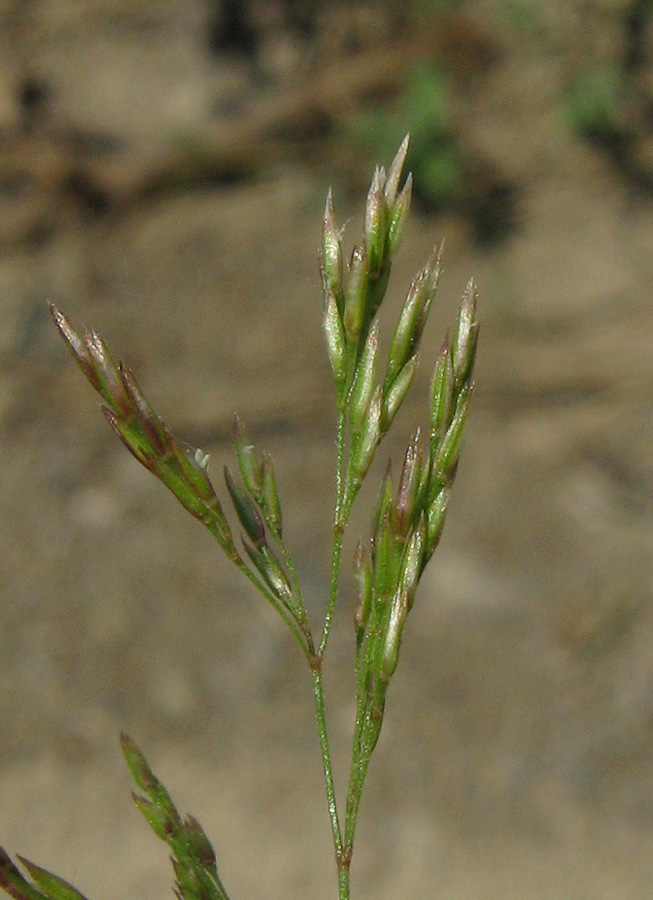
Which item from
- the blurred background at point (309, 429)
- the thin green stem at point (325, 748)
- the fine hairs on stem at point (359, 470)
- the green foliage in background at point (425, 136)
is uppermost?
the green foliage in background at point (425, 136)

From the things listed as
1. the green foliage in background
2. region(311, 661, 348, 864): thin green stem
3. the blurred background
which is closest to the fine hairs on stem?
region(311, 661, 348, 864): thin green stem

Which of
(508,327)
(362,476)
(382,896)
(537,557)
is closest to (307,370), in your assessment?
(508,327)

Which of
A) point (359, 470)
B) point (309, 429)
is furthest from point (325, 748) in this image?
point (309, 429)

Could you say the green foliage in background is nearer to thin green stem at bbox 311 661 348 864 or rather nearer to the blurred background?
the blurred background

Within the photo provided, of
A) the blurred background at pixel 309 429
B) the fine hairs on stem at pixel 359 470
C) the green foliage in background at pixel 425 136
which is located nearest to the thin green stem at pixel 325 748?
the fine hairs on stem at pixel 359 470

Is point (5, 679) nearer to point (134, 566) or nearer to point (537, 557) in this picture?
point (134, 566)

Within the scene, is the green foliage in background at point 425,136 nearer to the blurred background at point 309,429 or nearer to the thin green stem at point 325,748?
the blurred background at point 309,429
